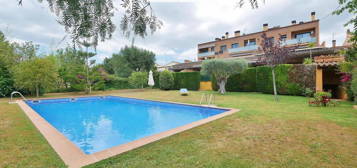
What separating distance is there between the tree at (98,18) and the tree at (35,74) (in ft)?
51.4

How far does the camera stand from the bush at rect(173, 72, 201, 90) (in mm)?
19766

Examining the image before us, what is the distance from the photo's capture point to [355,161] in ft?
8.62

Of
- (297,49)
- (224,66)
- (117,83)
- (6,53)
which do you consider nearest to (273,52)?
(224,66)

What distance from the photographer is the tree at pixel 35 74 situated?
1286cm

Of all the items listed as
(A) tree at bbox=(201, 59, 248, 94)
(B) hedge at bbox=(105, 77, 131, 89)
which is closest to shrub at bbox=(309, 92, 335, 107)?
(A) tree at bbox=(201, 59, 248, 94)

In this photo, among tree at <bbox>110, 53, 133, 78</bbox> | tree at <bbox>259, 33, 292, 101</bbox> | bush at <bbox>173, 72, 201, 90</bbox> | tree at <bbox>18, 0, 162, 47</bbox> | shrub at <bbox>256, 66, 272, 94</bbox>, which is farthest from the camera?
tree at <bbox>110, 53, 133, 78</bbox>

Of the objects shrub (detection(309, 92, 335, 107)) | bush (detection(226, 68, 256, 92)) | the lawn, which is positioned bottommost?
the lawn

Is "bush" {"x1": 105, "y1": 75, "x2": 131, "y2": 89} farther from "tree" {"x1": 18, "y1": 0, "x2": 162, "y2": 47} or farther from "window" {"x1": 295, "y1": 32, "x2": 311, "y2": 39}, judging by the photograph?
"window" {"x1": 295, "y1": 32, "x2": 311, "y2": 39}

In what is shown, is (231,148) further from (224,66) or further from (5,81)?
(5,81)

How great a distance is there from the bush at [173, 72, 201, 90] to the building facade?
7.56m

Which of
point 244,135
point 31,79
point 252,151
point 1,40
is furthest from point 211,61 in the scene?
point 1,40

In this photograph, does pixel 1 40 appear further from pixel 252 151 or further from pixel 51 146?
pixel 252 151

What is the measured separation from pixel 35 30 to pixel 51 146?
8.65ft

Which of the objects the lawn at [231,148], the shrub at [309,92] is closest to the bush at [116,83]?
the lawn at [231,148]
